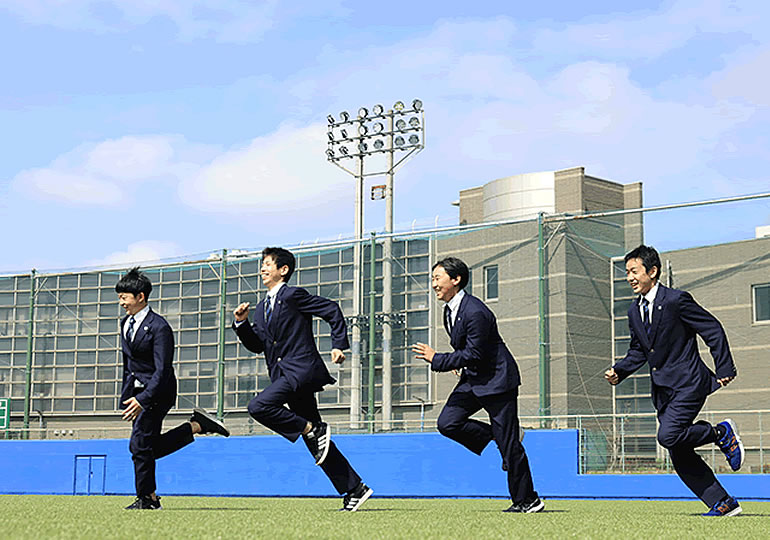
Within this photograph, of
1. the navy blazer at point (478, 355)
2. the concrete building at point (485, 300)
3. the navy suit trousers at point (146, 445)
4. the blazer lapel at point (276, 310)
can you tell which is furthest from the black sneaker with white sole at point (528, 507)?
the concrete building at point (485, 300)

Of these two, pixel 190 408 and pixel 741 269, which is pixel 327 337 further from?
pixel 741 269

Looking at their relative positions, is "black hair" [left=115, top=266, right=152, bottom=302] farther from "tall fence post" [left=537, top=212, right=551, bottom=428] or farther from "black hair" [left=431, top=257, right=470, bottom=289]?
"tall fence post" [left=537, top=212, right=551, bottom=428]

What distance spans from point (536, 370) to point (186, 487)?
5.36 meters

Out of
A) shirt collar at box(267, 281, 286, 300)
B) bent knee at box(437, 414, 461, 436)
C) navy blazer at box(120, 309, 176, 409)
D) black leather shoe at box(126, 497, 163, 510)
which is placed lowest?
black leather shoe at box(126, 497, 163, 510)

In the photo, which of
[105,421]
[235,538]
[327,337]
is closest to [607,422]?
[327,337]

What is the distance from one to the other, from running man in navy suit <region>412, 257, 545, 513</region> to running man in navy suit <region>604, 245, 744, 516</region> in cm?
86

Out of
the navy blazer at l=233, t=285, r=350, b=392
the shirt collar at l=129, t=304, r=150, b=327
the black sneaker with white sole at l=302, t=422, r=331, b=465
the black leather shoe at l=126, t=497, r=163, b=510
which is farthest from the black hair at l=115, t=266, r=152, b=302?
the black sneaker with white sole at l=302, t=422, r=331, b=465

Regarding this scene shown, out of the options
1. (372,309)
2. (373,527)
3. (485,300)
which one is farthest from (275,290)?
(485,300)

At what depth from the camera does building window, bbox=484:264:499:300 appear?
17884 millimetres

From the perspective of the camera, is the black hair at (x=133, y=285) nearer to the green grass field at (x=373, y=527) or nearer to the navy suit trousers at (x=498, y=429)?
the green grass field at (x=373, y=527)

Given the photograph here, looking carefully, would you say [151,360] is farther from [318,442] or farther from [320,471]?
[320,471]

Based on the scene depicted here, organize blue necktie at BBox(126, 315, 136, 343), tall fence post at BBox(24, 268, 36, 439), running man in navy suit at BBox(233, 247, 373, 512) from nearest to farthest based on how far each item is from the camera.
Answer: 1. running man in navy suit at BBox(233, 247, 373, 512)
2. blue necktie at BBox(126, 315, 136, 343)
3. tall fence post at BBox(24, 268, 36, 439)

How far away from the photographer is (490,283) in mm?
18156

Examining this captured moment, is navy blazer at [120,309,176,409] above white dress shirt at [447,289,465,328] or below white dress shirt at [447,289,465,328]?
below
